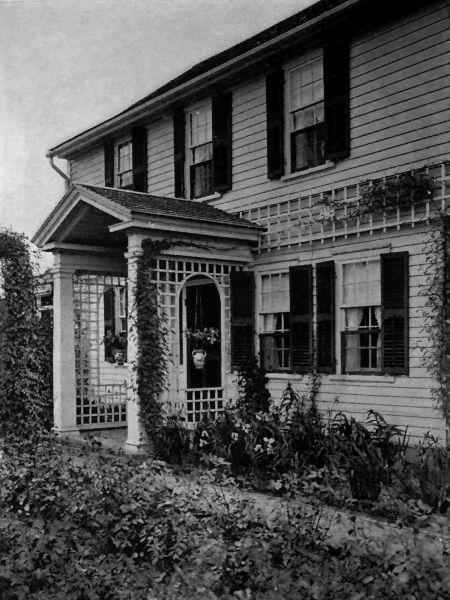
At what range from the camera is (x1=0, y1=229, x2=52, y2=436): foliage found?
37.0 ft

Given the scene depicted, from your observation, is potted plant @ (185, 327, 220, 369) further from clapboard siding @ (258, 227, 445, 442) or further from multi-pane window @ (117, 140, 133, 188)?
multi-pane window @ (117, 140, 133, 188)

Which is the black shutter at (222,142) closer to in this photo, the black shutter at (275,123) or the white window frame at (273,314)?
the black shutter at (275,123)

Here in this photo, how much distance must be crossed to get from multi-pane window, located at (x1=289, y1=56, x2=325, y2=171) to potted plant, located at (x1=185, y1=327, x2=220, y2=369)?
293 cm

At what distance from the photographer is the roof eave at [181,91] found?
9565mm

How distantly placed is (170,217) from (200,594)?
6.38 metres

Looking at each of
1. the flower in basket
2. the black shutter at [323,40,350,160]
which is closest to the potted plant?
the flower in basket

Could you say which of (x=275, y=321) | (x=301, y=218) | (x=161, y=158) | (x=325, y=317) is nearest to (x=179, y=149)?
(x=161, y=158)

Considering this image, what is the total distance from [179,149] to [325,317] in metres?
4.67

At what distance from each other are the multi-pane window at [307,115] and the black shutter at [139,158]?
405 cm

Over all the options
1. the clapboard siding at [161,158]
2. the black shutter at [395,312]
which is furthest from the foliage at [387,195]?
the clapboard siding at [161,158]

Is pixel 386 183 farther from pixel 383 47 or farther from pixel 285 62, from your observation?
pixel 285 62

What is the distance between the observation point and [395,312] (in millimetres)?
8789

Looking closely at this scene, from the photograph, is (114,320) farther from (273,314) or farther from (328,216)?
(328,216)

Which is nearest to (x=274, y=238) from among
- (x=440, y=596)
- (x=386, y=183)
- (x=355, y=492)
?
(x=386, y=183)
